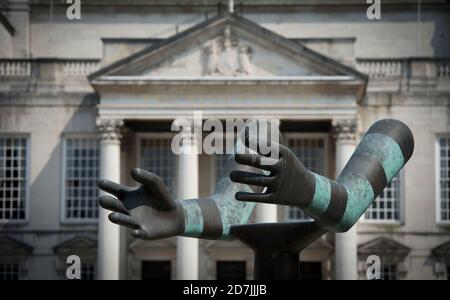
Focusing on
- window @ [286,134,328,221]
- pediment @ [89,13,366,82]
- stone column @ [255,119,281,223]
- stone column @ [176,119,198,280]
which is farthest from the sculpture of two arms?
window @ [286,134,328,221]

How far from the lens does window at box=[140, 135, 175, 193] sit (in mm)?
41188

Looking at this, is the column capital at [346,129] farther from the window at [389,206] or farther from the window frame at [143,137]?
the window frame at [143,137]

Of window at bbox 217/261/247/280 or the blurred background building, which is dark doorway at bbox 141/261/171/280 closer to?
the blurred background building

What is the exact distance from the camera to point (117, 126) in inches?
1506

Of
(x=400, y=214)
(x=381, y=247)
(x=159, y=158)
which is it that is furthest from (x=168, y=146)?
(x=400, y=214)

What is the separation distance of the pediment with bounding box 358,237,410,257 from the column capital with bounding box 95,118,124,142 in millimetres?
10231

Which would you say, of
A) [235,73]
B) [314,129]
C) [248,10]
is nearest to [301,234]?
[235,73]

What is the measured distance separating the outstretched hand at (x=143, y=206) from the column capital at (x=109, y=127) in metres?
Result: 27.9

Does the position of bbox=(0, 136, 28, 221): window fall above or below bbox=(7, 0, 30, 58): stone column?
below

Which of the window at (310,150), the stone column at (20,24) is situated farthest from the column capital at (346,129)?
the stone column at (20,24)

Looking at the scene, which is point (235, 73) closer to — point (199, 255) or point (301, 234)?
point (199, 255)

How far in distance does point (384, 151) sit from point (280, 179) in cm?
179

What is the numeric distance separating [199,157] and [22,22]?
1335 centimetres

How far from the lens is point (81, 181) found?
135 feet
